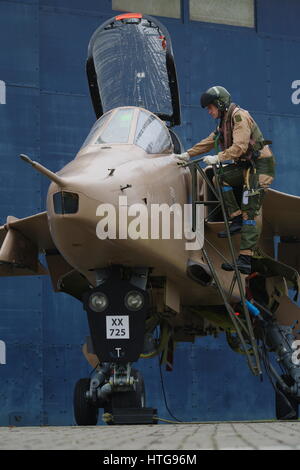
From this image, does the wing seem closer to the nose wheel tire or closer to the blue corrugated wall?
the nose wheel tire

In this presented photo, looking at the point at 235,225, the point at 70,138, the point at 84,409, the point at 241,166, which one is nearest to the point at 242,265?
the point at 235,225

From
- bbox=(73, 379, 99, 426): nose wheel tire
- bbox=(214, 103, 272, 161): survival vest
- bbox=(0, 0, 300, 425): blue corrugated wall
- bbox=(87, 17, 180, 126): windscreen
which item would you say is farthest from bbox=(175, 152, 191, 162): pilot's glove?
bbox=(0, 0, 300, 425): blue corrugated wall

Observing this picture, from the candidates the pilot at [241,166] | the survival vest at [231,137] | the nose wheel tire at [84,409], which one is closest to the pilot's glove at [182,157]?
the pilot at [241,166]

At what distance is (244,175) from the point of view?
9.32 metres

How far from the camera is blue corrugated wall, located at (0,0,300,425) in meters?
14.3

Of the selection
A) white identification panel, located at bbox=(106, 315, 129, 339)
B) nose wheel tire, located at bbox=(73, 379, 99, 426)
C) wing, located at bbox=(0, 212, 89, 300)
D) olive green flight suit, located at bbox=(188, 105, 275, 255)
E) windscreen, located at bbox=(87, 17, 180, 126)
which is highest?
windscreen, located at bbox=(87, 17, 180, 126)

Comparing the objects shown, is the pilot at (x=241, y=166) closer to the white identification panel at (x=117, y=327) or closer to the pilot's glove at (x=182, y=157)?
the pilot's glove at (x=182, y=157)

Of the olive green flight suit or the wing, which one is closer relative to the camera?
the olive green flight suit

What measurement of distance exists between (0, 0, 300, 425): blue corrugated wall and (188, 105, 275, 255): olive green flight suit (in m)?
5.78

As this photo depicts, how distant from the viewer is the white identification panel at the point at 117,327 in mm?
7922

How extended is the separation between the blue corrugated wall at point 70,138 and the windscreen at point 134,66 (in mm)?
3847

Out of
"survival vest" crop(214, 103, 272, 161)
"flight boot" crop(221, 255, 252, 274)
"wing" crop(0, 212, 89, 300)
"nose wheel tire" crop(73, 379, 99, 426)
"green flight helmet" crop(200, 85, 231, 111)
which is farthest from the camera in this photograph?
"wing" crop(0, 212, 89, 300)

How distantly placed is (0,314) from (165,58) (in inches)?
228

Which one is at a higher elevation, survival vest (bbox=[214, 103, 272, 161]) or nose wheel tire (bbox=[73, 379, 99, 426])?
survival vest (bbox=[214, 103, 272, 161])
